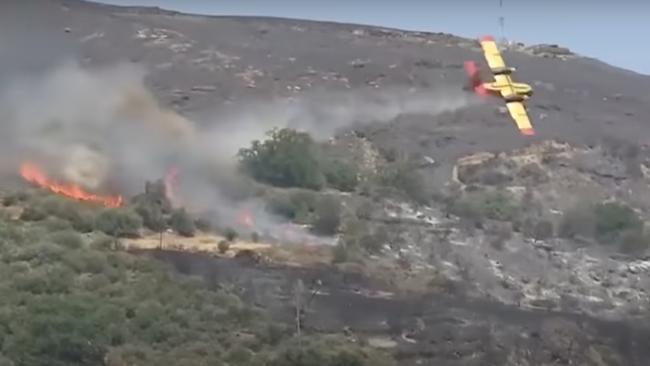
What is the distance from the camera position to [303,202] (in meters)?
64.5

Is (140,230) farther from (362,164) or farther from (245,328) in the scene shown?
(362,164)

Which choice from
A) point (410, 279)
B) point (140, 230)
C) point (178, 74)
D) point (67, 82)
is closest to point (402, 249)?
point (410, 279)

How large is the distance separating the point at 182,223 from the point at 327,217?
6.88m

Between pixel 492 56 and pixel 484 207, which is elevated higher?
pixel 492 56

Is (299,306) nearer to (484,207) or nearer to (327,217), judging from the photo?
(327,217)

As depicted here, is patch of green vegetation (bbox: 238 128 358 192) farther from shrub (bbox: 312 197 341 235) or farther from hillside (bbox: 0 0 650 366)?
shrub (bbox: 312 197 341 235)

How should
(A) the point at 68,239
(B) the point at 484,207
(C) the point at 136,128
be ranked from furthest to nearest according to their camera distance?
1. (C) the point at 136,128
2. (B) the point at 484,207
3. (A) the point at 68,239

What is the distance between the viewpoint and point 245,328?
141 ft

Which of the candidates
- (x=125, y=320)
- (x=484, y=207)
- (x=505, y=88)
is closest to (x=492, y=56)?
(x=505, y=88)

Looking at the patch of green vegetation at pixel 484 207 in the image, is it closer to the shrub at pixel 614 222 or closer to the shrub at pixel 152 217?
the shrub at pixel 614 222

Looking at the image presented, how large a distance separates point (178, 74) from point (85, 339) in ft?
187

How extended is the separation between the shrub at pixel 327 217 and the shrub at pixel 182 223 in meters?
5.79

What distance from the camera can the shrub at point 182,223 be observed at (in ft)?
195

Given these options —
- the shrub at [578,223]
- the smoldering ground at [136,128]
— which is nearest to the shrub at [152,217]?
the smoldering ground at [136,128]
